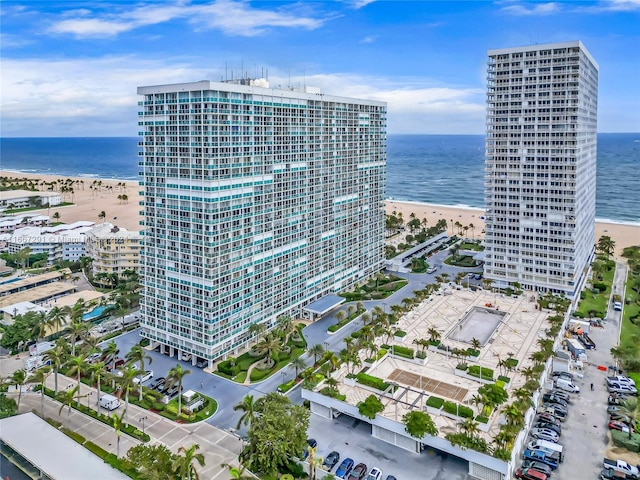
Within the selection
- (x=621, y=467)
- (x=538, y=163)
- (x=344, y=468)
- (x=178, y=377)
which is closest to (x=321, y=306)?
(x=178, y=377)

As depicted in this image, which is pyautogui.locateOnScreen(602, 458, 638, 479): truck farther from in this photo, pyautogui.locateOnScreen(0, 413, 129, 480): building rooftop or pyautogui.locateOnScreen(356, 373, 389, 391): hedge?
pyautogui.locateOnScreen(0, 413, 129, 480): building rooftop

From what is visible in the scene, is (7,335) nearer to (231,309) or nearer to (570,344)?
(231,309)

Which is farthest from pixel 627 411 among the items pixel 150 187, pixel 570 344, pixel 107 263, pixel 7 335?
pixel 107 263

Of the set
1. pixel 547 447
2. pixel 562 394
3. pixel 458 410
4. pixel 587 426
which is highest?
pixel 458 410

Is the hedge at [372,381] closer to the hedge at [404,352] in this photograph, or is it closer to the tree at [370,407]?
the tree at [370,407]

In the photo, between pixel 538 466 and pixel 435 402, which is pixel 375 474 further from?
pixel 538 466

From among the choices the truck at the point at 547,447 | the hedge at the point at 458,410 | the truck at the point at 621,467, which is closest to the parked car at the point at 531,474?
the truck at the point at 547,447

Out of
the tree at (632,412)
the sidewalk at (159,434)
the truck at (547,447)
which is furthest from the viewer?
the tree at (632,412)
